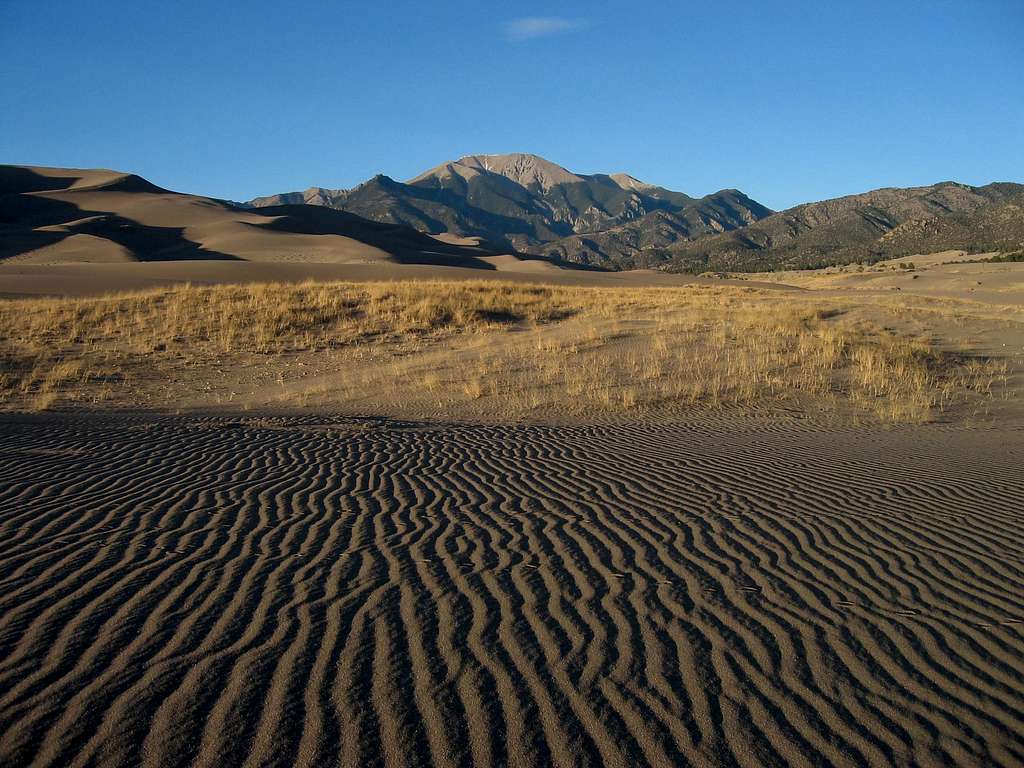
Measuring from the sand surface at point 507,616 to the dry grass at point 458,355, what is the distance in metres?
6.39

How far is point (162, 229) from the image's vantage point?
68.8 m

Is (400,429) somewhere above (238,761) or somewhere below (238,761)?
below

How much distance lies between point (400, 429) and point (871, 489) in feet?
21.9

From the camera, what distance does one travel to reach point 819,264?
84.8m

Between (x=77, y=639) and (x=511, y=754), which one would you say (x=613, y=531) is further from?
(x=77, y=639)

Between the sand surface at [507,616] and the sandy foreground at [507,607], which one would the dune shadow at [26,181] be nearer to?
the sandy foreground at [507,607]

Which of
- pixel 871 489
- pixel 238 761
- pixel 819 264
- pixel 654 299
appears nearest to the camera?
pixel 238 761

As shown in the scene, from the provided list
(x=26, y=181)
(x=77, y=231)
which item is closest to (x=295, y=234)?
(x=77, y=231)

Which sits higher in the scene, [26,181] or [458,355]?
[26,181]

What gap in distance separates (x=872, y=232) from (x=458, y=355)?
11068 centimetres

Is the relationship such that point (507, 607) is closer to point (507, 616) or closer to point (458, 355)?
point (507, 616)

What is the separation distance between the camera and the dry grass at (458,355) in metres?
14.9

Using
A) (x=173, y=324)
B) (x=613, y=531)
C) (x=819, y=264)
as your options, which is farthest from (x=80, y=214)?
(x=613, y=531)

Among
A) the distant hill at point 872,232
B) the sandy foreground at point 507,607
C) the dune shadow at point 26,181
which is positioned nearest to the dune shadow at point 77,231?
the dune shadow at point 26,181
